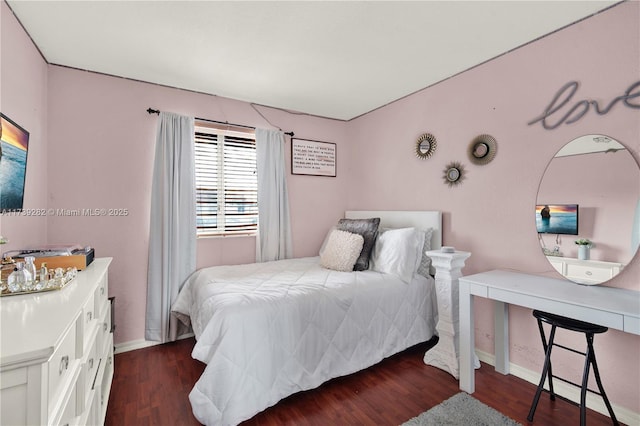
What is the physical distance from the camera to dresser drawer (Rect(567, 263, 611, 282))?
1.86 metres

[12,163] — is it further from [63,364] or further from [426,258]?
[426,258]

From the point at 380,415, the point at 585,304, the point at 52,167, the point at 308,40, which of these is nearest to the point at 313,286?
the point at 380,415

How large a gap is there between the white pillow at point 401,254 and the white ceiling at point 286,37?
1465mm

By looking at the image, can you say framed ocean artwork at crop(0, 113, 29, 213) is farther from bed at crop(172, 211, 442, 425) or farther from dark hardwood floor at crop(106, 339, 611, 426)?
dark hardwood floor at crop(106, 339, 611, 426)

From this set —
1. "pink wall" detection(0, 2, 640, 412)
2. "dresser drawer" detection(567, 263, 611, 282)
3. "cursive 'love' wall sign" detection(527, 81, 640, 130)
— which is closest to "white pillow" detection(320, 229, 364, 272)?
"pink wall" detection(0, 2, 640, 412)

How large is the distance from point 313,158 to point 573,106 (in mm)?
2543

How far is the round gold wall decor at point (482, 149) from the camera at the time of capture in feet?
8.03

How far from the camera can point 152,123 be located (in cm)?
287

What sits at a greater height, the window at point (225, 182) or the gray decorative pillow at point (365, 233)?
the window at point (225, 182)

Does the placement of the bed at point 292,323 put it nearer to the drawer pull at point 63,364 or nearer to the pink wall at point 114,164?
the pink wall at point 114,164

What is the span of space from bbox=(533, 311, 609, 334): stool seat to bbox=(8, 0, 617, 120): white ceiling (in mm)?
1885

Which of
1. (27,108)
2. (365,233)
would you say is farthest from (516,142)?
(27,108)

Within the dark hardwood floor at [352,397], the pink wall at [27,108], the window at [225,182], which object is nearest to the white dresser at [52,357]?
the dark hardwood floor at [352,397]

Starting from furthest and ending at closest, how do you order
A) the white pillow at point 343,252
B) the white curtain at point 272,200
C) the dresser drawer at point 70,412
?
the white curtain at point 272,200
the white pillow at point 343,252
the dresser drawer at point 70,412
